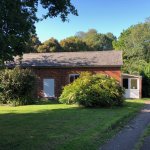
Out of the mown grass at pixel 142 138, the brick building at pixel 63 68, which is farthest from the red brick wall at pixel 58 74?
the mown grass at pixel 142 138

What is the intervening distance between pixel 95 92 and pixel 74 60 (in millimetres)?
11294

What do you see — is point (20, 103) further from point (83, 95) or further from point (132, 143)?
point (132, 143)

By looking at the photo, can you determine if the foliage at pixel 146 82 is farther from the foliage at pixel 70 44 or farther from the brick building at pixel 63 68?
the foliage at pixel 70 44

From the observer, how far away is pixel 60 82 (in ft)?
119

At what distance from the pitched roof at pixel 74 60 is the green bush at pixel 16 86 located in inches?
222

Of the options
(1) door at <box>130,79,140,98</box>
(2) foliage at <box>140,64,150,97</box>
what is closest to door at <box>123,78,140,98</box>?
(1) door at <box>130,79,140,98</box>

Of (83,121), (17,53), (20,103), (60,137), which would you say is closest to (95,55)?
(20,103)

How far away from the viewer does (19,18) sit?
11898 millimetres

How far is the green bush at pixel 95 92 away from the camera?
84.1 ft

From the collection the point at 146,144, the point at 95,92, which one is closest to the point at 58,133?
the point at 146,144

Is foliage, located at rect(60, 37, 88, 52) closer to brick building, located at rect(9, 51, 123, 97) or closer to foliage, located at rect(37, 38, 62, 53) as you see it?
foliage, located at rect(37, 38, 62, 53)

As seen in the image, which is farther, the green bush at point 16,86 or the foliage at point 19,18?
the green bush at point 16,86

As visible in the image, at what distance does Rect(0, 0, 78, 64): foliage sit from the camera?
11.4 meters

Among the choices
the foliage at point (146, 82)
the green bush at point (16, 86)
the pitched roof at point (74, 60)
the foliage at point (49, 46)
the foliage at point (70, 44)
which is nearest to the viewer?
the green bush at point (16, 86)
